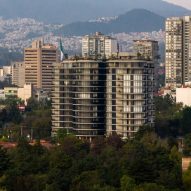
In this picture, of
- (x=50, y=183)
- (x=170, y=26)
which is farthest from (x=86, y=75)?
(x=170, y=26)

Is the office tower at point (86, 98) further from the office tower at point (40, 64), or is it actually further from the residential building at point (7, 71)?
the residential building at point (7, 71)

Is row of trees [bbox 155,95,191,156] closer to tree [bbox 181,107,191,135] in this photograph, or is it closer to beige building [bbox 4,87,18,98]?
tree [bbox 181,107,191,135]

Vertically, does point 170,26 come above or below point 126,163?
above

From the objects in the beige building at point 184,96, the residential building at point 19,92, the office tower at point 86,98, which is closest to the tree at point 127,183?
the office tower at point 86,98

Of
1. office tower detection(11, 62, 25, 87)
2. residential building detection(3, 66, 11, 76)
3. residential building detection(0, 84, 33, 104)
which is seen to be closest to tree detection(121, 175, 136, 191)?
residential building detection(0, 84, 33, 104)

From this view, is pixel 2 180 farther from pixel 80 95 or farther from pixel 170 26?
pixel 170 26

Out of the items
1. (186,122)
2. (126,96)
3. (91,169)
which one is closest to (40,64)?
(186,122)
